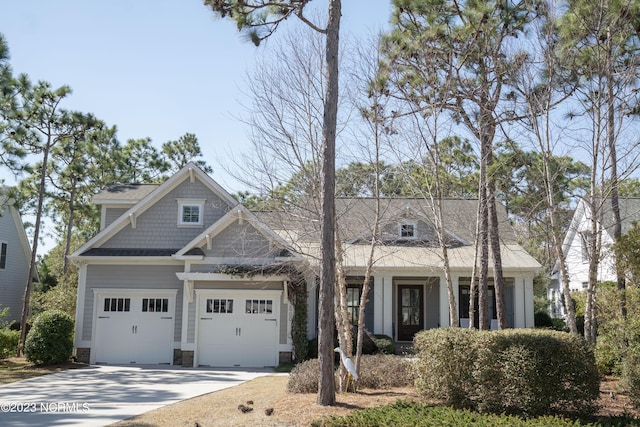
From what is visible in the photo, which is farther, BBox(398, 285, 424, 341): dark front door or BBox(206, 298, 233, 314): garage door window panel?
BBox(398, 285, 424, 341): dark front door

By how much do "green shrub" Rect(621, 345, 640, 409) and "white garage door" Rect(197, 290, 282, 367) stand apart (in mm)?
10355

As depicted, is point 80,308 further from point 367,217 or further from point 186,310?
point 367,217

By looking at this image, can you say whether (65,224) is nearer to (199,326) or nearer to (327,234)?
(199,326)

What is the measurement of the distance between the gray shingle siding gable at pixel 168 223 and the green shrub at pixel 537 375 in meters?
11.5

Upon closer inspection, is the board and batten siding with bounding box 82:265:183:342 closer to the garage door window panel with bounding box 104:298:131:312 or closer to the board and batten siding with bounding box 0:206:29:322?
the garage door window panel with bounding box 104:298:131:312

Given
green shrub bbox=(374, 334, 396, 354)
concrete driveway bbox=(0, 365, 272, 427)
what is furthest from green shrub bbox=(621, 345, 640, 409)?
green shrub bbox=(374, 334, 396, 354)

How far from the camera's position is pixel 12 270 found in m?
28.1

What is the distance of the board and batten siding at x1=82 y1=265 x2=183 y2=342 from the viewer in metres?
18.2

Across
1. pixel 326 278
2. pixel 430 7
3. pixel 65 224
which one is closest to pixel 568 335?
pixel 326 278

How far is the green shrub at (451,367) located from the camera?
30.9ft

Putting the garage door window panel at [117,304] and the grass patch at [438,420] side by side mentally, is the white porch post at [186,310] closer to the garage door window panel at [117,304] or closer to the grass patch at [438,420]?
the garage door window panel at [117,304]

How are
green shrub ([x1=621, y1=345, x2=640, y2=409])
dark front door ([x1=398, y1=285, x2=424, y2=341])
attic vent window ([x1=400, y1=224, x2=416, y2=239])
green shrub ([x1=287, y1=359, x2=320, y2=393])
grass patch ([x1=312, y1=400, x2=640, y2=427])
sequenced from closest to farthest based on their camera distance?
grass patch ([x1=312, y1=400, x2=640, y2=427]) < green shrub ([x1=621, y1=345, x2=640, y2=409]) < green shrub ([x1=287, y1=359, x2=320, y2=393]) < attic vent window ([x1=400, y1=224, x2=416, y2=239]) < dark front door ([x1=398, y1=285, x2=424, y2=341])

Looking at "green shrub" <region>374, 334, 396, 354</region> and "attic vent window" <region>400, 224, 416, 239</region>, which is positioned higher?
"attic vent window" <region>400, 224, 416, 239</region>

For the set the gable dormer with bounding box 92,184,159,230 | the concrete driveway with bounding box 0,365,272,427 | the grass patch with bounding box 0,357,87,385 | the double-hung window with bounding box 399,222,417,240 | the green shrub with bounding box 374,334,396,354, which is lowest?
the grass patch with bounding box 0,357,87,385
